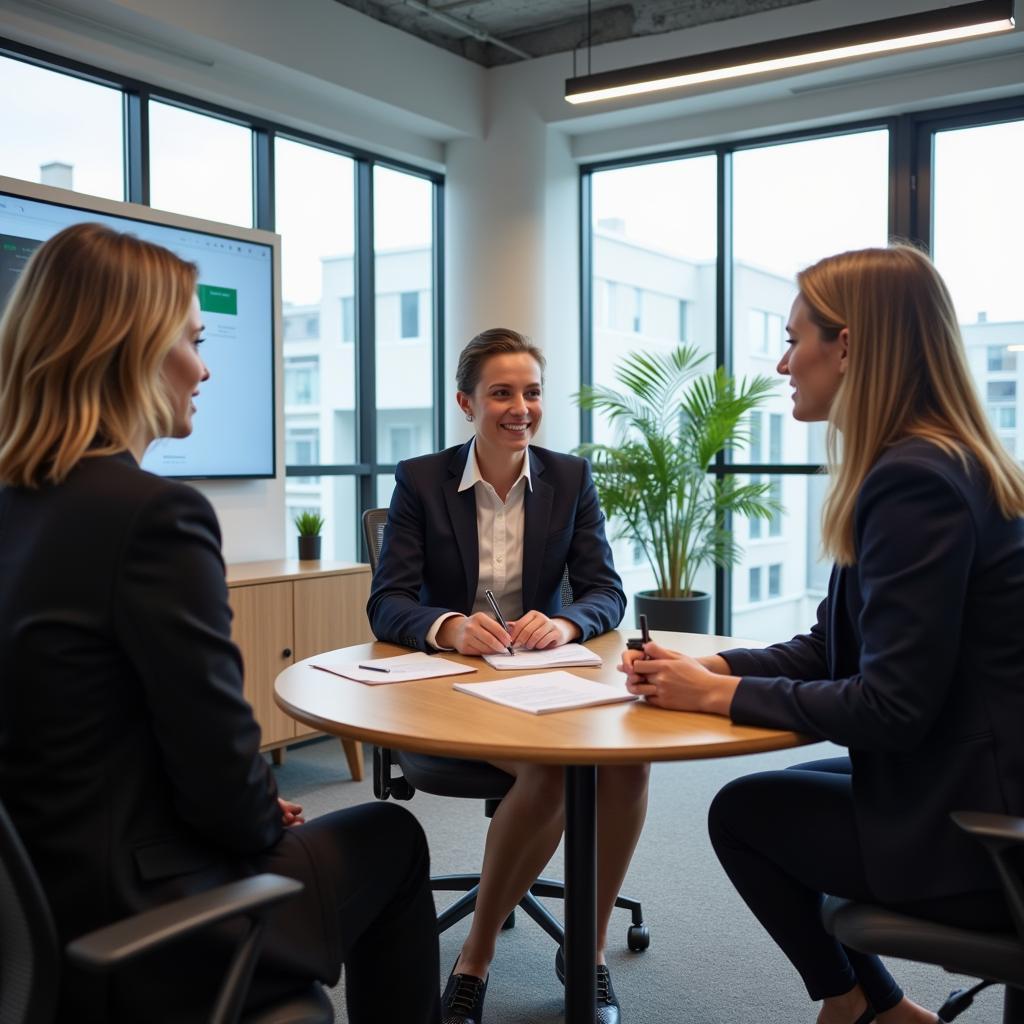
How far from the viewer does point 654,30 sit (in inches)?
199

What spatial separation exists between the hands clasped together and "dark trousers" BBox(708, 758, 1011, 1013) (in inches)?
20.0

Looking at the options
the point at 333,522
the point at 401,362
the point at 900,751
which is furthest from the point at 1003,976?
the point at 401,362

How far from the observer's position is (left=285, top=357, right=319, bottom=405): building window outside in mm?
5039

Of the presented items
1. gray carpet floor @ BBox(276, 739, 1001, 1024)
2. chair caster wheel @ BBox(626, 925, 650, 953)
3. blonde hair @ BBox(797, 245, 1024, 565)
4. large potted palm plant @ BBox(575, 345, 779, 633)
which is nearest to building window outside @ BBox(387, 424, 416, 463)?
large potted palm plant @ BBox(575, 345, 779, 633)

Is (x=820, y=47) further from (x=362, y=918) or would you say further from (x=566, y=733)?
(x=362, y=918)

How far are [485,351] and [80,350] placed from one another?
54.1 inches

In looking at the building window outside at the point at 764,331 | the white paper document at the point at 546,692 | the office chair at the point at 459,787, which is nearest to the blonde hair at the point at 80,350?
the white paper document at the point at 546,692

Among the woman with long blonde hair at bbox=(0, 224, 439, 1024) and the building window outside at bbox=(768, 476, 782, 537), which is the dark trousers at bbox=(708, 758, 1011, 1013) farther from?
the building window outside at bbox=(768, 476, 782, 537)

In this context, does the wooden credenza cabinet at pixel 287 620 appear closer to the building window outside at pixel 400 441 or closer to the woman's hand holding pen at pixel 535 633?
the building window outside at pixel 400 441

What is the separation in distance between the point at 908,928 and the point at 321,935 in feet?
2.53

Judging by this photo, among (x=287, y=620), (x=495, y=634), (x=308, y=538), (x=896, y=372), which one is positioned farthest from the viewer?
(x=308, y=538)

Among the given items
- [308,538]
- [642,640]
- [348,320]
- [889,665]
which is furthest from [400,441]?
[889,665]

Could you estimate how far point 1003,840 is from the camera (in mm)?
1260

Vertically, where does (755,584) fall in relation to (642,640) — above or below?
below
